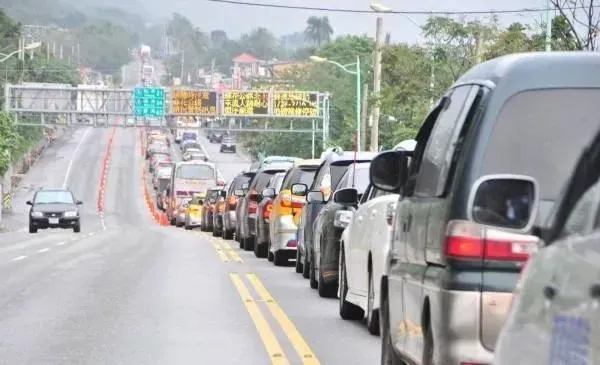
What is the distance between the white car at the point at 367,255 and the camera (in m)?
12.2

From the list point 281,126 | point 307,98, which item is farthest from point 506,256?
point 281,126

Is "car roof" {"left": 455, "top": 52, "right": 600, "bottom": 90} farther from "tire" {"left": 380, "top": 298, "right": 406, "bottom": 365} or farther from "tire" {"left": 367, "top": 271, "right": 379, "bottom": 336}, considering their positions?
"tire" {"left": 367, "top": 271, "right": 379, "bottom": 336}

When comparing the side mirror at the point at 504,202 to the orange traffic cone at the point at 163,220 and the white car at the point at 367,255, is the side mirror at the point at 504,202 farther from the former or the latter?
the orange traffic cone at the point at 163,220

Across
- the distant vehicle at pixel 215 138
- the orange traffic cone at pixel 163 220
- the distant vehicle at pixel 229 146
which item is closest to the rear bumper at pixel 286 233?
the orange traffic cone at pixel 163 220

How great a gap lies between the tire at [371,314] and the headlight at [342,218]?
2497 mm

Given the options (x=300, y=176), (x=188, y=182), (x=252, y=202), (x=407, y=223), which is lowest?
(x=188, y=182)

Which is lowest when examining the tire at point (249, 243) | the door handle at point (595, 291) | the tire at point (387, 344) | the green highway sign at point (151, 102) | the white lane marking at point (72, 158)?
the white lane marking at point (72, 158)

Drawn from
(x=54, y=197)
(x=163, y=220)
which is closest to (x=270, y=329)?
(x=54, y=197)

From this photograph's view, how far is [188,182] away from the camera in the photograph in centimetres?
7194

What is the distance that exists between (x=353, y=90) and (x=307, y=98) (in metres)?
5.97

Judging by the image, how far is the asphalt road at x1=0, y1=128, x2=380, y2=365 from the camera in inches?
465

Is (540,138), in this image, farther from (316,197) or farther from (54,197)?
(54,197)

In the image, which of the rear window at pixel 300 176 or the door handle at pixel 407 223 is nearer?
the door handle at pixel 407 223

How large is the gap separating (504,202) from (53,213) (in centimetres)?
4582
